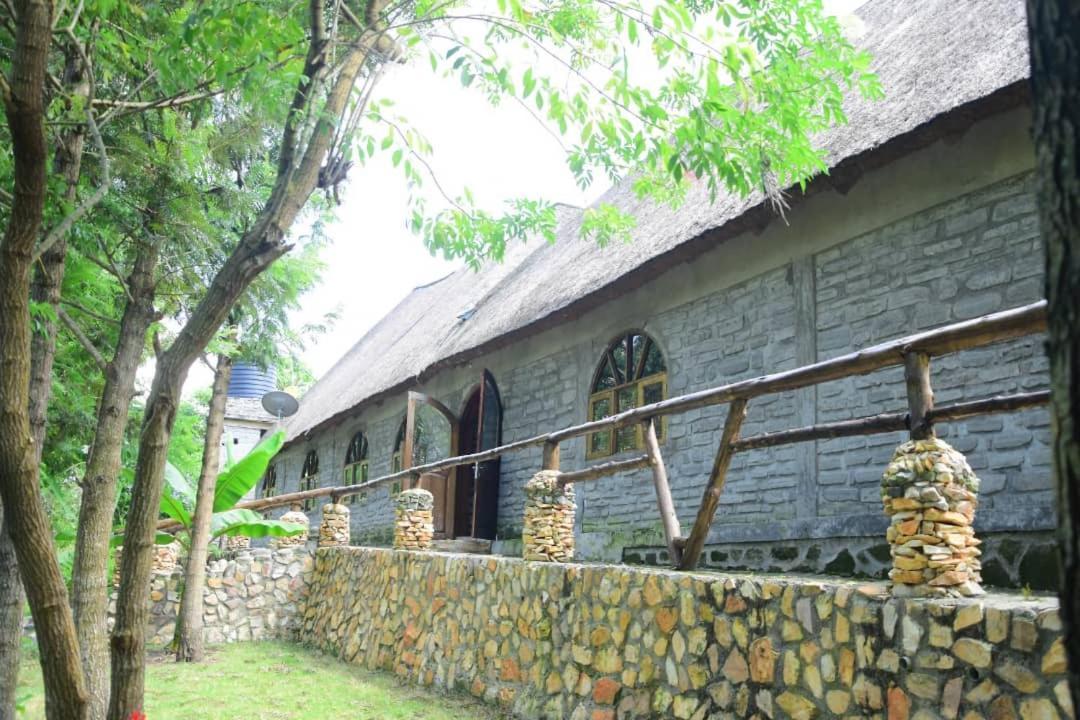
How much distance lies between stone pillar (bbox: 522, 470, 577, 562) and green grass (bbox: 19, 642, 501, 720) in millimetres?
1111

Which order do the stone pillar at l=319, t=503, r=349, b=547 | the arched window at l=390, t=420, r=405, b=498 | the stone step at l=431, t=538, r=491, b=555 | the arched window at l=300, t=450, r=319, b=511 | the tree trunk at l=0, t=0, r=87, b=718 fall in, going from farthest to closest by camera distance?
the arched window at l=300, t=450, r=319, b=511 < the arched window at l=390, t=420, r=405, b=498 < the stone pillar at l=319, t=503, r=349, b=547 < the stone step at l=431, t=538, r=491, b=555 < the tree trunk at l=0, t=0, r=87, b=718

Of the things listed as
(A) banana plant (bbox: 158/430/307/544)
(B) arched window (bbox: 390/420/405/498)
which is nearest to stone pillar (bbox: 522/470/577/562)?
(A) banana plant (bbox: 158/430/307/544)

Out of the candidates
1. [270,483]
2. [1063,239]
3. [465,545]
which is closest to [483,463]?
[465,545]

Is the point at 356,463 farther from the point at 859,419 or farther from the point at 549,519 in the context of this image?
the point at 859,419

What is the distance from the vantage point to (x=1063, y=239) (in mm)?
1046

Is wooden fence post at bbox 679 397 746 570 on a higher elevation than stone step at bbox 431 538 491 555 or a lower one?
higher

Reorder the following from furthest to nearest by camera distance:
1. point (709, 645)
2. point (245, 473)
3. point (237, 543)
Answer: point (237, 543) < point (245, 473) < point (709, 645)

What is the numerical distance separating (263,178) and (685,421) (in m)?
4.30

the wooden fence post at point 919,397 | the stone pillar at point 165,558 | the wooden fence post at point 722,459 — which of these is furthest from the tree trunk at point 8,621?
the stone pillar at point 165,558

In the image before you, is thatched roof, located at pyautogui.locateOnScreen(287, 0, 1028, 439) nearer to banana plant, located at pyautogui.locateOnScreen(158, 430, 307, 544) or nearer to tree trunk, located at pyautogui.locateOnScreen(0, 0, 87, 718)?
banana plant, located at pyautogui.locateOnScreen(158, 430, 307, 544)

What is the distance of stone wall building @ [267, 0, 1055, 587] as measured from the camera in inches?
216

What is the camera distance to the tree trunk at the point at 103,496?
433 cm

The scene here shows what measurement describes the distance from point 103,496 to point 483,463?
675cm

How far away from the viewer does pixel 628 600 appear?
4.92 meters
